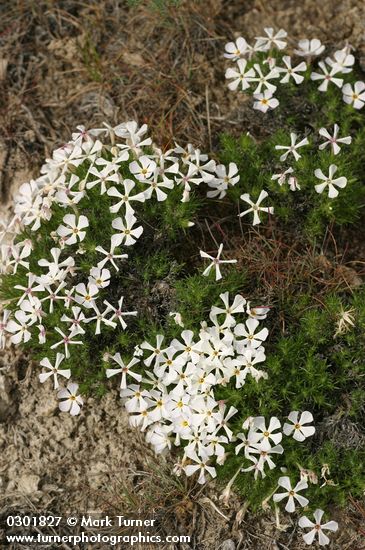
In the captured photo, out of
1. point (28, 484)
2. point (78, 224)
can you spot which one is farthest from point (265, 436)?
point (78, 224)

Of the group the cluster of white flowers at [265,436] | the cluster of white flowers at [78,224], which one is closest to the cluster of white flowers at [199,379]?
the cluster of white flowers at [265,436]

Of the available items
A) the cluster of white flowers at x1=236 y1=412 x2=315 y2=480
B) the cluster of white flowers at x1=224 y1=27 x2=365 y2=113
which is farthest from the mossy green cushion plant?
the cluster of white flowers at x1=224 y1=27 x2=365 y2=113

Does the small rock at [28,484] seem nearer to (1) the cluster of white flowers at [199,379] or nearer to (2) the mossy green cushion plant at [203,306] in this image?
(2) the mossy green cushion plant at [203,306]

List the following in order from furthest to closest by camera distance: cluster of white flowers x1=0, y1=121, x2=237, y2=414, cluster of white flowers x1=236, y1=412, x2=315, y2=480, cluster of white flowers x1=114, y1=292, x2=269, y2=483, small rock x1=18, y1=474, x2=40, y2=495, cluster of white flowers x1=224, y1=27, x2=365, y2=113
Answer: cluster of white flowers x1=224, y1=27, x2=365, y2=113 < small rock x1=18, y1=474, x2=40, y2=495 < cluster of white flowers x1=0, y1=121, x2=237, y2=414 < cluster of white flowers x1=114, y1=292, x2=269, y2=483 < cluster of white flowers x1=236, y1=412, x2=315, y2=480

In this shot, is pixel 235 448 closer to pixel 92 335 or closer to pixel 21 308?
pixel 92 335

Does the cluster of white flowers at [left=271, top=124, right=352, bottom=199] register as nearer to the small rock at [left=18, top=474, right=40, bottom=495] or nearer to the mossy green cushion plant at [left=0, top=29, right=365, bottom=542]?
the mossy green cushion plant at [left=0, top=29, right=365, bottom=542]

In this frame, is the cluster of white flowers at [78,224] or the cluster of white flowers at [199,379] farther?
the cluster of white flowers at [78,224]
